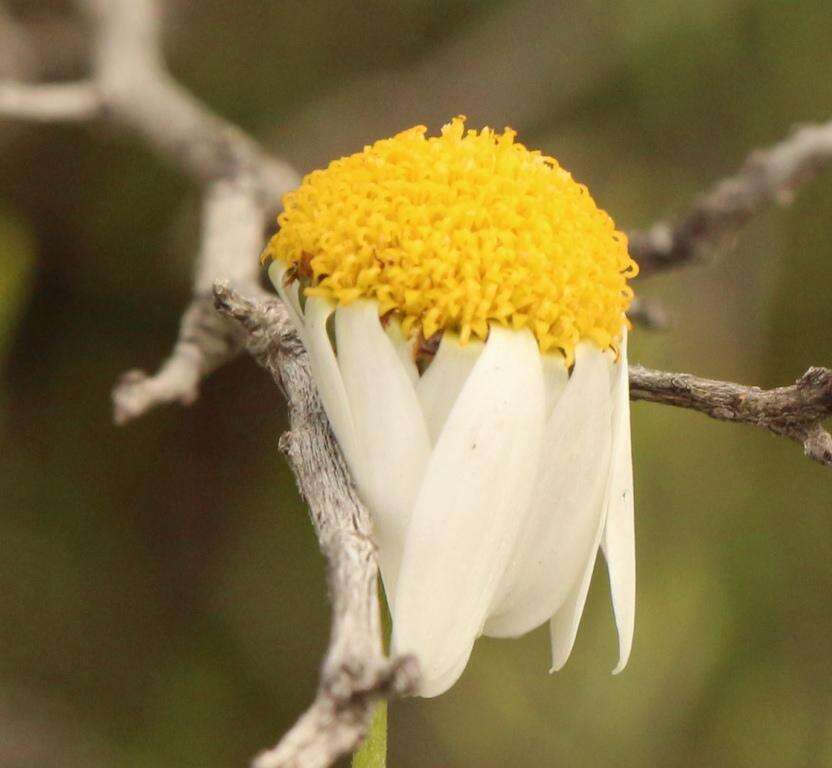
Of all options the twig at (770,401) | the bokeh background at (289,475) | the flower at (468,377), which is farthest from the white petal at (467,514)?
the bokeh background at (289,475)

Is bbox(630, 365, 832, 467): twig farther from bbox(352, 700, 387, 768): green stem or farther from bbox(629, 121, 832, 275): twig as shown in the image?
bbox(629, 121, 832, 275): twig

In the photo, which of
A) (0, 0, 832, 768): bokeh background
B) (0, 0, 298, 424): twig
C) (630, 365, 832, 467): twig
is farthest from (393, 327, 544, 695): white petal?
(0, 0, 832, 768): bokeh background

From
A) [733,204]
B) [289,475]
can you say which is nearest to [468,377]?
[733,204]

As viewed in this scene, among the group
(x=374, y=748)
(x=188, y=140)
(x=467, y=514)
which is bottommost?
(x=374, y=748)

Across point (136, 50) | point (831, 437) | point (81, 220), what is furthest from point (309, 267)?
point (81, 220)

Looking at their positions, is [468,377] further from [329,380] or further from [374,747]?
[374,747]

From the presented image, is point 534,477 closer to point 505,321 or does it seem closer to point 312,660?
point 505,321

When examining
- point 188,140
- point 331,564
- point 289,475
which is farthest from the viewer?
point 289,475

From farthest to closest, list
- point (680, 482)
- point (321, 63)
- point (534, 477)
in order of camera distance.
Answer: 1. point (321, 63)
2. point (680, 482)
3. point (534, 477)
